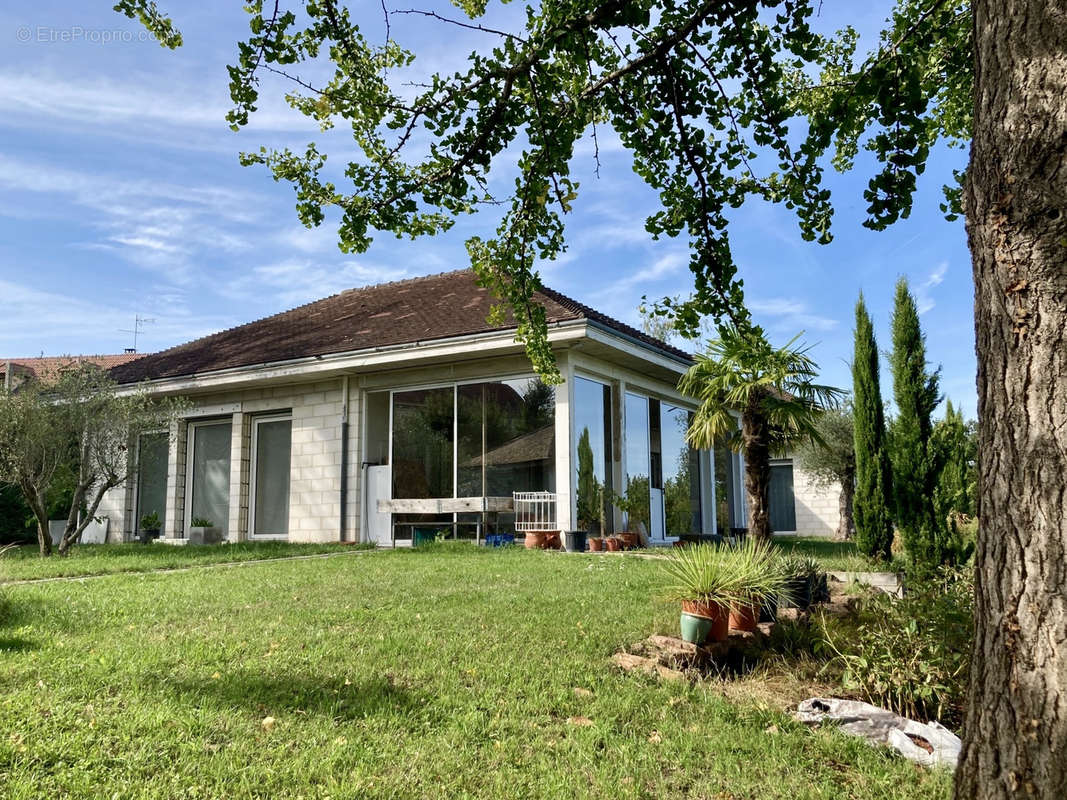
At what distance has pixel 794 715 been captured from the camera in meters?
3.96

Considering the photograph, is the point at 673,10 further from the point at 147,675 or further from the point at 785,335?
the point at 785,335

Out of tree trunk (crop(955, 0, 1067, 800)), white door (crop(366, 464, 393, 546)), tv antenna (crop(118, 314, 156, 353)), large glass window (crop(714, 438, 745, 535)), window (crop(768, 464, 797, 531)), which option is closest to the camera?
tree trunk (crop(955, 0, 1067, 800))

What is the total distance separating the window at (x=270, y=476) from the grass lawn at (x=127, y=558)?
2267mm

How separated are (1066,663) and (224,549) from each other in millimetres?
11486

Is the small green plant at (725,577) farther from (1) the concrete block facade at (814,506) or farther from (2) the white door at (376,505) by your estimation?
(1) the concrete block facade at (814,506)

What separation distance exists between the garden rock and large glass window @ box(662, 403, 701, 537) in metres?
10.8

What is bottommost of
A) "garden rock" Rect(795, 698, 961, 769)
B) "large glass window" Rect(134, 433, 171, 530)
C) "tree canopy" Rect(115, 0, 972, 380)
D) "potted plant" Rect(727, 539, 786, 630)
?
"garden rock" Rect(795, 698, 961, 769)

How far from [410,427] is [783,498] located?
623 inches

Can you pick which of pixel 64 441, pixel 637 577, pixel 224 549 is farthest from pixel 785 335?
pixel 64 441

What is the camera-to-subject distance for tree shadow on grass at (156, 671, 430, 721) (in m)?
3.66

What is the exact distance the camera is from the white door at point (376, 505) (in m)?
13.3

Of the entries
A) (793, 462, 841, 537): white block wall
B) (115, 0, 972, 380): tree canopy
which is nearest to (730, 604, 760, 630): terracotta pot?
(115, 0, 972, 380): tree canopy

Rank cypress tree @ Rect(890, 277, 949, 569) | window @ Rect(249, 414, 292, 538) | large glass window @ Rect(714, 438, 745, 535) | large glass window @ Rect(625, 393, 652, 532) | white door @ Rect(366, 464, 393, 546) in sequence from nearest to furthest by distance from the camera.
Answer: cypress tree @ Rect(890, 277, 949, 569) < white door @ Rect(366, 464, 393, 546) < large glass window @ Rect(625, 393, 652, 532) < window @ Rect(249, 414, 292, 538) < large glass window @ Rect(714, 438, 745, 535)

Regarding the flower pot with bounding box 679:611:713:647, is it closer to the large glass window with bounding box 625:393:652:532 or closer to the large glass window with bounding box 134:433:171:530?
the large glass window with bounding box 625:393:652:532
